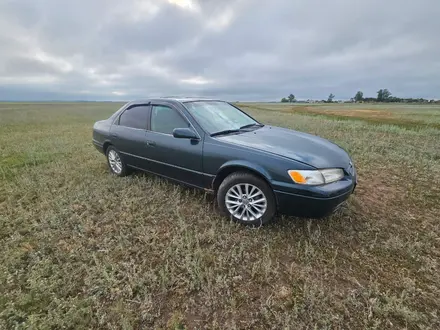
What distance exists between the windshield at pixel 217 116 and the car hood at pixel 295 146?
29 centimetres

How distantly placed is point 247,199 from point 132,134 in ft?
7.94

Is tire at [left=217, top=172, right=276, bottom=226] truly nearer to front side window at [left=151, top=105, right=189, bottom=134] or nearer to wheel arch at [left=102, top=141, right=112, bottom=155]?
front side window at [left=151, top=105, right=189, bottom=134]

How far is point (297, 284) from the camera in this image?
7.30 ft

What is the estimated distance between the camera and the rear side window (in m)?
4.09

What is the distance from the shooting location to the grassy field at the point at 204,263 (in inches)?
76.4

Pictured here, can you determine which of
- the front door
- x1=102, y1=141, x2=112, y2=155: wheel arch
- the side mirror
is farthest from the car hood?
Result: x1=102, y1=141, x2=112, y2=155: wheel arch

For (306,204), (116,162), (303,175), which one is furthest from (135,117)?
(306,204)

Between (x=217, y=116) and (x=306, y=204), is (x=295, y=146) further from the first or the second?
(x=217, y=116)

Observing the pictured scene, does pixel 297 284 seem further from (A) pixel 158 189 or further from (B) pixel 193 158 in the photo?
(A) pixel 158 189

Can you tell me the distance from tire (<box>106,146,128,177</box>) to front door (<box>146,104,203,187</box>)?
1031mm

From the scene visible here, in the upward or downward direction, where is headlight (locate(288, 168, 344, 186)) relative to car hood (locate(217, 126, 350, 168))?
downward

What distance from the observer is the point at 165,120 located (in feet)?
12.4

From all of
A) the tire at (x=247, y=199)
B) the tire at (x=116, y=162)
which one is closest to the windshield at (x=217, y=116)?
the tire at (x=247, y=199)

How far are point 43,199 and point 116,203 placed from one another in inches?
49.9
